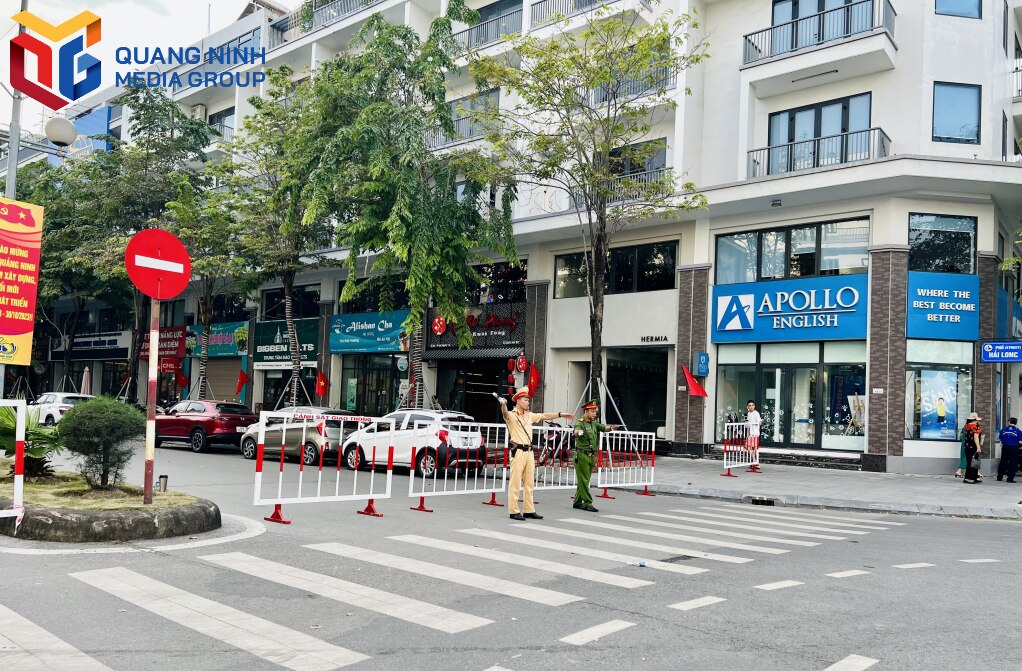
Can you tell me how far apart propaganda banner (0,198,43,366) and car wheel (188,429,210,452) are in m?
13.2

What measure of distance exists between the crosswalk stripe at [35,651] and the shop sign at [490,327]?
902 inches

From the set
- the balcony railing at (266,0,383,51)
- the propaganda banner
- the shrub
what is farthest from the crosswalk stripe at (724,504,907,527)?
the balcony railing at (266,0,383,51)

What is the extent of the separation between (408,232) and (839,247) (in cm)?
1136

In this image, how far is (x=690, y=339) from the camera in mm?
23984

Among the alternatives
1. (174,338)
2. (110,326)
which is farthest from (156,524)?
(110,326)

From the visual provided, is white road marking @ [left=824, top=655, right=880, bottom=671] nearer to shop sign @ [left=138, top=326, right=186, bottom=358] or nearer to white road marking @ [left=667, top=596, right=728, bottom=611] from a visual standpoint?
white road marking @ [left=667, top=596, right=728, bottom=611]

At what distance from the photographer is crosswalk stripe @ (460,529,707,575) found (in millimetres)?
7977

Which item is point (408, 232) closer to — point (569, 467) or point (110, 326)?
point (569, 467)

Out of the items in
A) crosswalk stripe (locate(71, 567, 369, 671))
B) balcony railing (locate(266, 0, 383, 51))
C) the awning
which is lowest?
crosswalk stripe (locate(71, 567, 369, 671))

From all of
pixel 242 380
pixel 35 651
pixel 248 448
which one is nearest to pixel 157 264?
pixel 35 651

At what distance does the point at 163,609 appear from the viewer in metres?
5.89

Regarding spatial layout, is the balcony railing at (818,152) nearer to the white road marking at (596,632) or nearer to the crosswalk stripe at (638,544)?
the crosswalk stripe at (638,544)

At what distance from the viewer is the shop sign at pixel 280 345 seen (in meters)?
35.2

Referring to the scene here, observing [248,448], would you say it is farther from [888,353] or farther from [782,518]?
[888,353]
